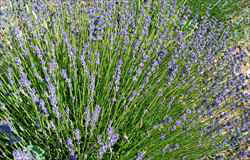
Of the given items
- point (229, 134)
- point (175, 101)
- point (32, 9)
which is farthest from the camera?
point (32, 9)

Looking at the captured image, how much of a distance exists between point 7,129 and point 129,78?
1.03 metres

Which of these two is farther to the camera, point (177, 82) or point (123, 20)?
point (123, 20)

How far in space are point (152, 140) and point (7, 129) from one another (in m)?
1.13

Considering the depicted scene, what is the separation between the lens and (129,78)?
197 cm

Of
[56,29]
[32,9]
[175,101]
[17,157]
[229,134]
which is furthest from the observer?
[32,9]

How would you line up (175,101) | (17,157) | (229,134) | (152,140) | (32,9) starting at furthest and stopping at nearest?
(32,9) < (175,101) < (229,134) < (152,140) < (17,157)

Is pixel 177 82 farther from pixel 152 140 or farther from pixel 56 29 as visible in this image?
pixel 56 29

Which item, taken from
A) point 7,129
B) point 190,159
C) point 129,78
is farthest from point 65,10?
point 190,159

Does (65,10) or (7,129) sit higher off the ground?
(65,10)

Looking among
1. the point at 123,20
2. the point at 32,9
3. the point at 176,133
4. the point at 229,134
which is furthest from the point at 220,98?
the point at 32,9

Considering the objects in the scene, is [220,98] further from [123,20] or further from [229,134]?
[123,20]

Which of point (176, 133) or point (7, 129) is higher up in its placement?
point (176, 133)

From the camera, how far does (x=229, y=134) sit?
189 centimetres

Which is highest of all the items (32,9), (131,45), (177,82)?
(32,9)
